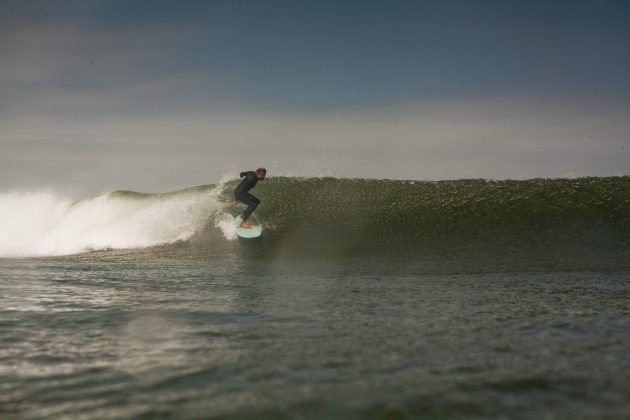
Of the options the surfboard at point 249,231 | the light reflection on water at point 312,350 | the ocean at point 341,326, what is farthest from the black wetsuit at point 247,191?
the light reflection on water at point 312,350

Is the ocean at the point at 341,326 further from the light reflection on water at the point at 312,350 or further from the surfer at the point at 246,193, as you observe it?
the surfer at the point at 246,193

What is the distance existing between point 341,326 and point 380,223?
10286 millimetres

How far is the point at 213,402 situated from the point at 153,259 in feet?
33.7

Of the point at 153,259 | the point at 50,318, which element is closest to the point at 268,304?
the point at 50,318

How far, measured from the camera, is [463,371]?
10.4ft

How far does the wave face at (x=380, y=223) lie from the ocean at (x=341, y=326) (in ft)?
0.35

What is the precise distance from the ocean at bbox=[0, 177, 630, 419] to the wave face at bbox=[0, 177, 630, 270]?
11cm

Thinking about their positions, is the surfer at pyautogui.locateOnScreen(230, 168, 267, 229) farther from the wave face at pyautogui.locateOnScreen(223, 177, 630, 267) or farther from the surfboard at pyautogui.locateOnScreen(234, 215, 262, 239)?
the wave face at pyautogui.locateOnScreen(223, 177, 630, 267)

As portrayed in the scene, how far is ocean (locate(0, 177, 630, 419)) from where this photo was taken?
2.68 m

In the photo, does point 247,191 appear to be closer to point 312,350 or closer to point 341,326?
point 341,326

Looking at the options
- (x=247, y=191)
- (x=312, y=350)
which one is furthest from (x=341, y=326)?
(x=247, y=191)

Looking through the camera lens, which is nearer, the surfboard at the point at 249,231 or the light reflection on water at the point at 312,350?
the light reflection on water at the point at 312,350

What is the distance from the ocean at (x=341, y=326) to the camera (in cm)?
268

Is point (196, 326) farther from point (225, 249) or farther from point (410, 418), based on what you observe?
point (225, 249)
